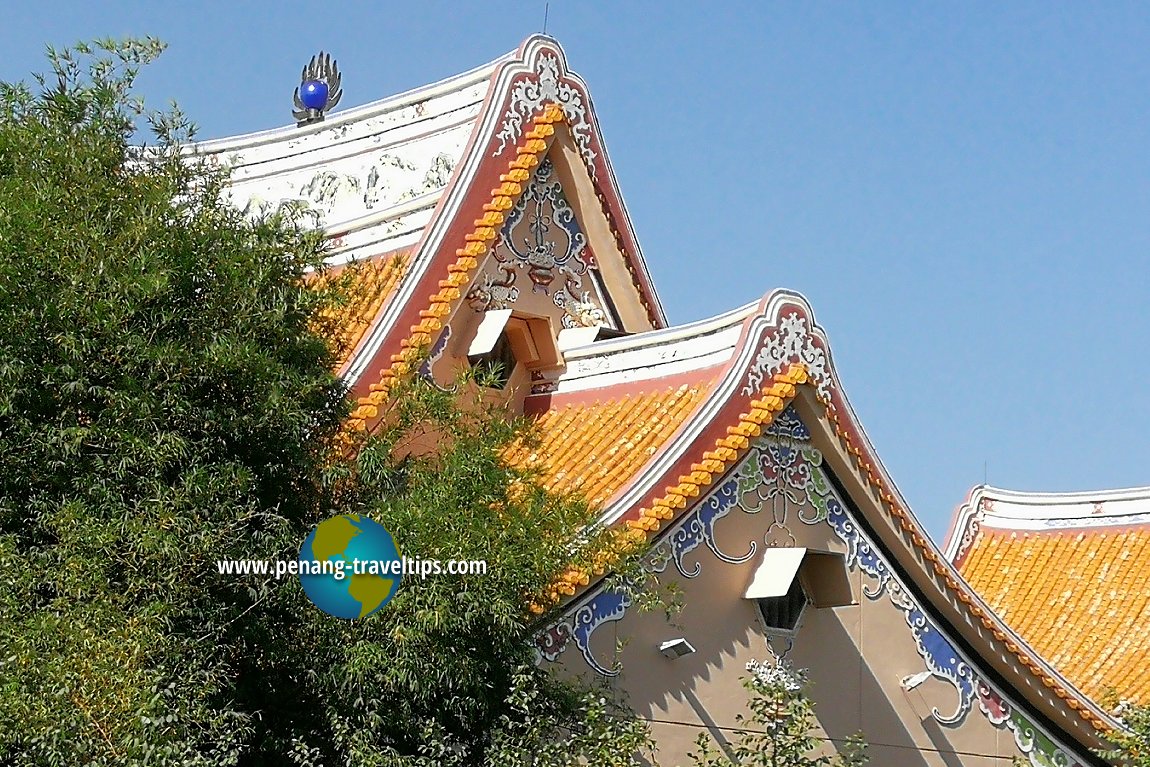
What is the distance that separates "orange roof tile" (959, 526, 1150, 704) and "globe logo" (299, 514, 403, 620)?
25.4ft

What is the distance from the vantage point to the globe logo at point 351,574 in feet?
28.8

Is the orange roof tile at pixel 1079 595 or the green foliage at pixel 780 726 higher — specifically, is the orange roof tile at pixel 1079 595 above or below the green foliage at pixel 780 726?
above

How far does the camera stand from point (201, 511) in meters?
8.41

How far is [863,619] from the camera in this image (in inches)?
462

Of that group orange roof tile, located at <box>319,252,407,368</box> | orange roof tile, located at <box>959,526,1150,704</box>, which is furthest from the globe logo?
orange roof tile, located at <box>959,526,1150,704</box>

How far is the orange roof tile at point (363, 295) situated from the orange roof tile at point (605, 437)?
47.6 inches

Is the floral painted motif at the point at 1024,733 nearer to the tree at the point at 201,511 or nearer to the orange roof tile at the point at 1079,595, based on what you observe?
the orange roof tile at the point at 1079,595

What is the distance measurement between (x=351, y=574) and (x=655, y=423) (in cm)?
304

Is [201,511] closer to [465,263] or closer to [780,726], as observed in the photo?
[780,726]

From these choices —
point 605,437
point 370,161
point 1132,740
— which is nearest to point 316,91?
point 370,161

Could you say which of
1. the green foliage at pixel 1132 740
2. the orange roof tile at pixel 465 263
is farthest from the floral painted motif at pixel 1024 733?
the orange roof tile at pixel 465 263

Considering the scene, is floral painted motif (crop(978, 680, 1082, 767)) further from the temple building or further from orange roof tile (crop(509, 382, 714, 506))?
orange roof tile (crop(509, 382, 714, 506))

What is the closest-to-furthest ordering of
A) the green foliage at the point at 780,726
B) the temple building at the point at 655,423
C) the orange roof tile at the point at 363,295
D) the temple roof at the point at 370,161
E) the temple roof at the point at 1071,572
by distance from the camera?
the green foliage at the point at 780,726
the orange roof tile at the point at 363,295
the temple building at the point at 655,423
the temple roof at the point at 370,161
the temple roof at the point at 1071,572

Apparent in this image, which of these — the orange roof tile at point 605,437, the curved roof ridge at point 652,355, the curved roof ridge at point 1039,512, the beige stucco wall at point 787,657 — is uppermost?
the curved roof ridge at point 1039,512
